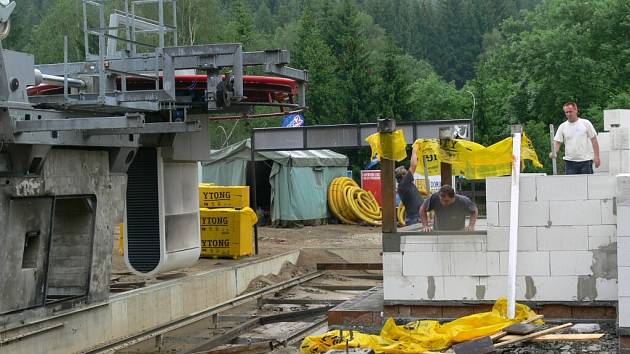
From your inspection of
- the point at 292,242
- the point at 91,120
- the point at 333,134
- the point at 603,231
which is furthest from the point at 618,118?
the point at 292,242

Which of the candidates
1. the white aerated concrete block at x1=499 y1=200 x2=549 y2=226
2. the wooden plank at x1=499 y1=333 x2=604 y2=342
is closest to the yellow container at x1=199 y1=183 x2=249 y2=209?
the white aerated concrete block at x1=499 y1=200 x2=549 y2=226

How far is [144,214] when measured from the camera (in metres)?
16.0

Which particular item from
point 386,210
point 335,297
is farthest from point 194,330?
point 386,210

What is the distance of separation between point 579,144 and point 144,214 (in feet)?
23.2

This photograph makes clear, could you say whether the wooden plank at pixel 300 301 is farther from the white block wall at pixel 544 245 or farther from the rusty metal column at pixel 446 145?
the white block wall at pixel 544 245

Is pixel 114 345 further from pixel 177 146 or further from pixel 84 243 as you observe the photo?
pixel 177 146

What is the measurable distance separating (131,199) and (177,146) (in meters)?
1.15

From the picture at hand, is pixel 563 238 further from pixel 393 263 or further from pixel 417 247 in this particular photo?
pixel 393 263

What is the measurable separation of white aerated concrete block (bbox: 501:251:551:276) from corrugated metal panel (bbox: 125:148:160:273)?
685cm

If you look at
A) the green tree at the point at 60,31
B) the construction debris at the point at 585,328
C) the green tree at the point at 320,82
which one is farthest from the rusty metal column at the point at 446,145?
the green tree at the point at 60,31

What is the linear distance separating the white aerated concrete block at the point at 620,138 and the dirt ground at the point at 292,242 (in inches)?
346

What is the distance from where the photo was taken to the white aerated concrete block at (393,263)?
37.7ft

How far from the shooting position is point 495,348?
9602 mm

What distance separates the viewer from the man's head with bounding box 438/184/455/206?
11.9 meters
